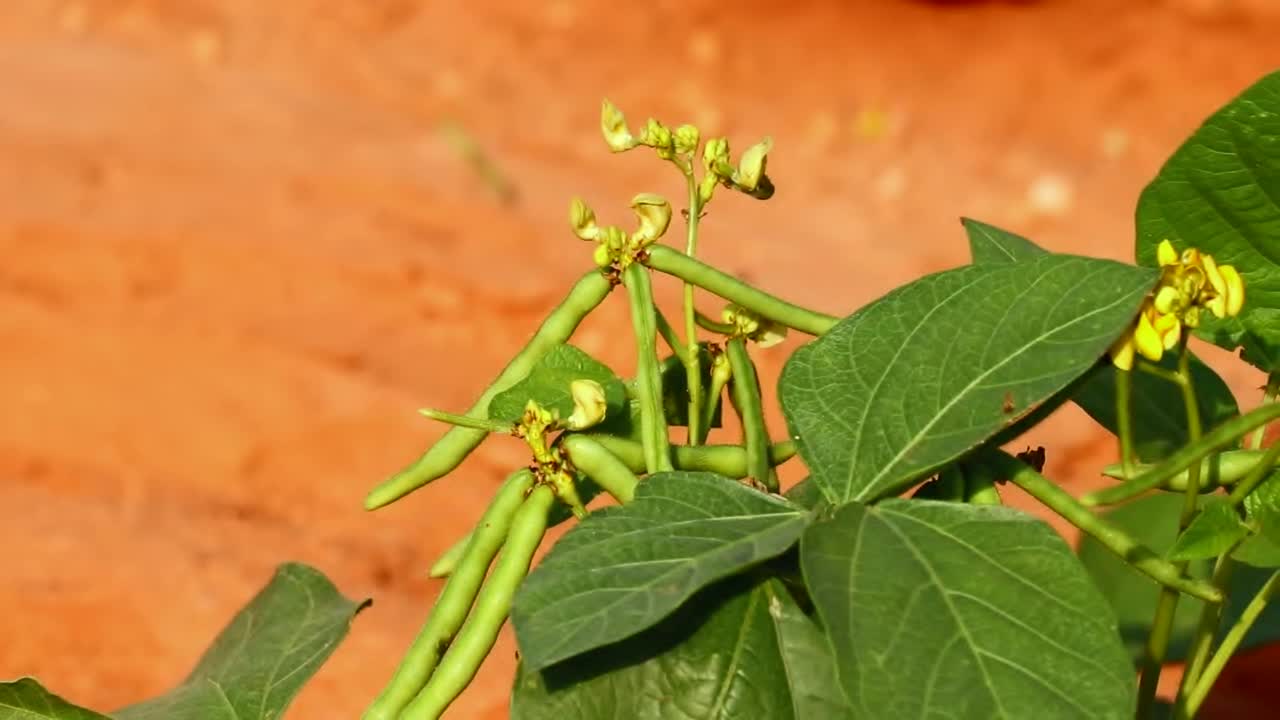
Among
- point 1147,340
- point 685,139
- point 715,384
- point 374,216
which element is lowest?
point 1147,340

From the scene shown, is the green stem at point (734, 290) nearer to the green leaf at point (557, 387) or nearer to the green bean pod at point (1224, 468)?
the green leaf at point (557, 387)

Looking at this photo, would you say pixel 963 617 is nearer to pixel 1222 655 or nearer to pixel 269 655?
pixel 1222 655

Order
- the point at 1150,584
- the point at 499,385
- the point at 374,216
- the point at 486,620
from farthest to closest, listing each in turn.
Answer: the point at 374,216 < the point at 1150,584 < the point at 499,385 < the point at 486,620

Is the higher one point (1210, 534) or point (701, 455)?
point (701, 455)

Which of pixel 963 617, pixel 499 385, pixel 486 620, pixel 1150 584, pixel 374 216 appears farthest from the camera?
pixel 374 216

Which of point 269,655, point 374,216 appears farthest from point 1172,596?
point 374,216

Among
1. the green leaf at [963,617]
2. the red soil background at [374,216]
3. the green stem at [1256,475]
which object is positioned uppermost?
the red soil background at [374,216]

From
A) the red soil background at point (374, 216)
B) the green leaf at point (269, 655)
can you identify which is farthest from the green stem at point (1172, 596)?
the red soil background at point (374, 216)
